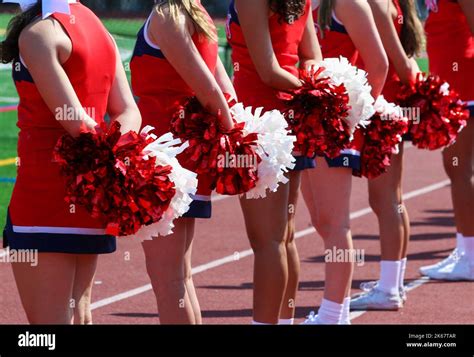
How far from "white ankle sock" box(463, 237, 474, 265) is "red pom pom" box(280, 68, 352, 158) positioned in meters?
2.75

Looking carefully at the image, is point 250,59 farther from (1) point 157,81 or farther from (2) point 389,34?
(2) point 389,34

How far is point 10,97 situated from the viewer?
1981 cm

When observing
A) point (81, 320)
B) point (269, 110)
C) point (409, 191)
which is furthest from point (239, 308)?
point (409, 191)

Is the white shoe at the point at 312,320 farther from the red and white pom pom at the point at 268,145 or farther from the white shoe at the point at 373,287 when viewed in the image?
the red and white pom pom at the point at 268,145

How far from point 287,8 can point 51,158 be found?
1713 mm

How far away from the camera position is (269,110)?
536cm

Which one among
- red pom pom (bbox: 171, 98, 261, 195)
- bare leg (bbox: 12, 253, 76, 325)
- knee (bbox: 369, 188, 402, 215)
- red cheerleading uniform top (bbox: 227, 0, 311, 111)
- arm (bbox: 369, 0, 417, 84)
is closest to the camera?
bare leg (bbox: 12, 253, 76, 325)

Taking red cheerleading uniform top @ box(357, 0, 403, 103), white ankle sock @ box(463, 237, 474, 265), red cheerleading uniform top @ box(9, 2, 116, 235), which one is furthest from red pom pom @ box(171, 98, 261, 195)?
white ankle sock @ box(463, 237, 474, 265)

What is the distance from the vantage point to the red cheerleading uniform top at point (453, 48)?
7.74 m

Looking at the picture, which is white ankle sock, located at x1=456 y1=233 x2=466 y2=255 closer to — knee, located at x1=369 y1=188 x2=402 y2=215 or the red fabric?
knee, located at x1=369 y1=188 x2=402 y2=215

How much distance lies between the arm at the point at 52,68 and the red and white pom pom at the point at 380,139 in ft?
8.82

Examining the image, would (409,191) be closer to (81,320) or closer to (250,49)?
(250,49)

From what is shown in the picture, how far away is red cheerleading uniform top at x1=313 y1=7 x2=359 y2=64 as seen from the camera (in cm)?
619

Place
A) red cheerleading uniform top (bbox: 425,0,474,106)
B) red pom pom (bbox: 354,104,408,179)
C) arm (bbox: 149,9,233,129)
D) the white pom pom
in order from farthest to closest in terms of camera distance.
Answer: red cheerleading uniform top (bbox: 425,0,474,106) < red pom pom (bbox: 354,104,408,179) < arm (bbox: 149,9,233,129) < the white pom pom
